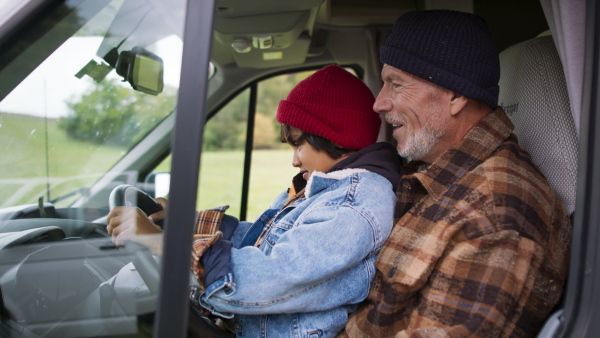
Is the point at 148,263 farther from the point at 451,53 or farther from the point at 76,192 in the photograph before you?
the point at 451,53

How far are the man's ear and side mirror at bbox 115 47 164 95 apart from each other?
85 cm

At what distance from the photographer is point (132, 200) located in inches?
57.9

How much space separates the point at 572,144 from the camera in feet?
4.65

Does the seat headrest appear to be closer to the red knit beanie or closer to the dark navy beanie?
the dark navy beanie

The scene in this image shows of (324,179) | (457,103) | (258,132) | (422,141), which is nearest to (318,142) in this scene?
(324,179)

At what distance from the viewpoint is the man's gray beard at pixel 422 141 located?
5.50 ft

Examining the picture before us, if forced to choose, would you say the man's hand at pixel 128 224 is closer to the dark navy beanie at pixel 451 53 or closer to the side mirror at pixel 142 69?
the side mirror at pixel 142 69

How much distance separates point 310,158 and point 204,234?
19.5 inches

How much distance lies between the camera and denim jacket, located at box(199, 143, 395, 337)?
1.31m

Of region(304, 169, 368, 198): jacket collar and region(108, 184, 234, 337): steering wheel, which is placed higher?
region(304, 169, 368, 198): jacket collar

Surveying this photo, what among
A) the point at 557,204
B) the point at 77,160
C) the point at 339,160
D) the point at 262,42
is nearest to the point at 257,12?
the point at 262,42

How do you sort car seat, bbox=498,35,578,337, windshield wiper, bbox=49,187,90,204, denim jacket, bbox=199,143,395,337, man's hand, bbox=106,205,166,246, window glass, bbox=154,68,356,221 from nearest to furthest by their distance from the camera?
man's hand, bbox=106,205,166,246 < denim jacket, bbox=199,143,395,337 < car seat, bbox=498,35,578,337 < windshield wiper, bbox=49,187,90,204 < window glass, bbox=154,68,356,221

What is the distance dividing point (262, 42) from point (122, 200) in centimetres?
115

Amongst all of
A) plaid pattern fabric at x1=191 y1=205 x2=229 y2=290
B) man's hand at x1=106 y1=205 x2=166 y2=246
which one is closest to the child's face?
plaid pattern fabric at x1=191 y1=205 x2=229 y2=290
